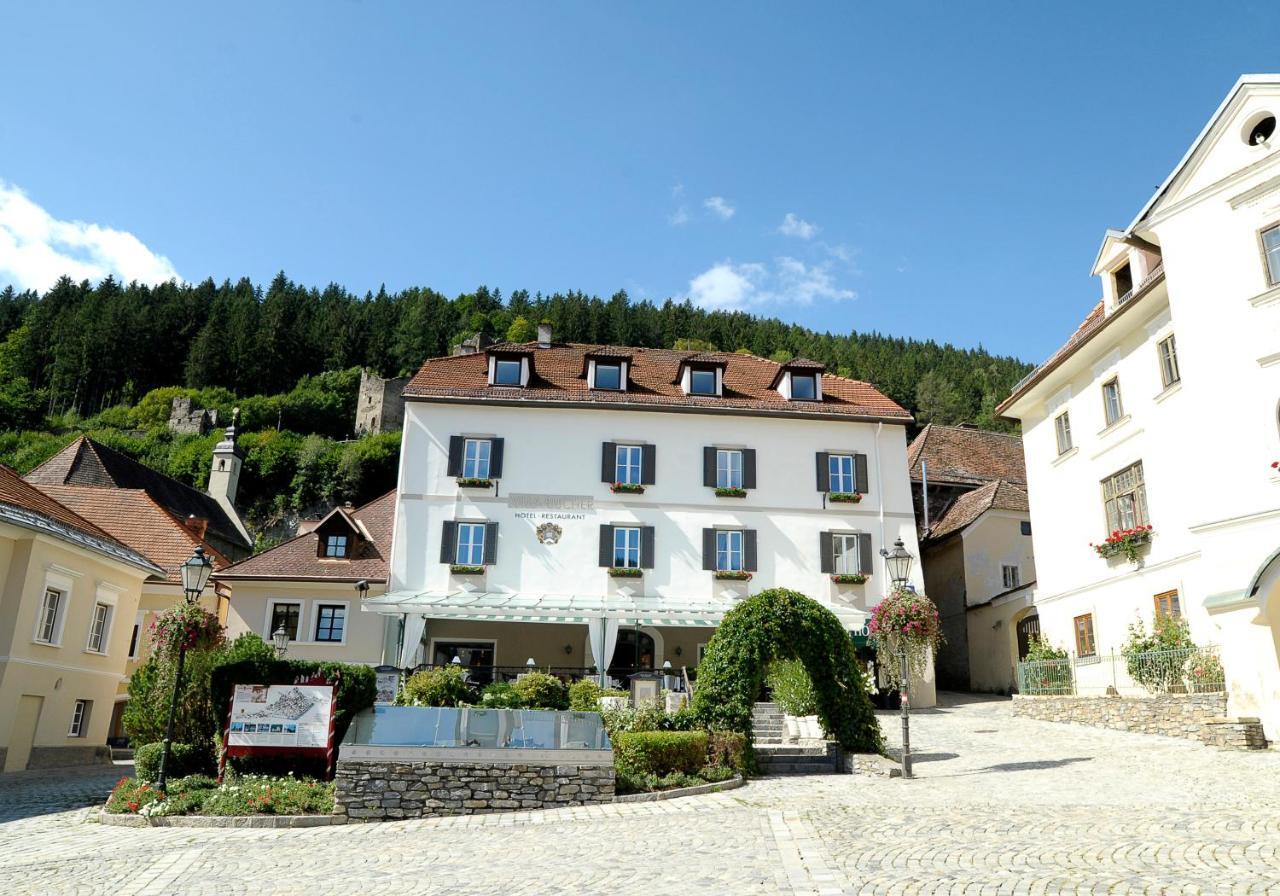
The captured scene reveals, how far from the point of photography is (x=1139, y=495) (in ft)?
71.6

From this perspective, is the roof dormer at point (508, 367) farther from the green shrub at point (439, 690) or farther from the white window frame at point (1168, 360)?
the white window frame at point (1168, 360)

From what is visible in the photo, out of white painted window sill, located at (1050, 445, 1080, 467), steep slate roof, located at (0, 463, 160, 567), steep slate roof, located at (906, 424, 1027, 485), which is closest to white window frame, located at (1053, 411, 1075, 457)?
white painted window sill, located at (1050, 445, 1080, 467)

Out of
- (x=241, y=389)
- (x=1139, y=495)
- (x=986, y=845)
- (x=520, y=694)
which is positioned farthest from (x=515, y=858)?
(x=241, y=389)

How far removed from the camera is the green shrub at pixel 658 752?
14613 mm

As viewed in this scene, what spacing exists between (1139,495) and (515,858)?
711 inches

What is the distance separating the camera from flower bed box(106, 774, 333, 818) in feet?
44.1

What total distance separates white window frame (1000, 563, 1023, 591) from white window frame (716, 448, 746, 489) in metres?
9.49

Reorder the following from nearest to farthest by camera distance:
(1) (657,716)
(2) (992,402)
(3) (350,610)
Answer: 1. (1) (657,716)
2. (3) (350,610)
3. (2) (992,402)

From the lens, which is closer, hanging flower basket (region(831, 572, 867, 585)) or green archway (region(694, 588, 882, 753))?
green archway (region(694, 588, 882, 753))

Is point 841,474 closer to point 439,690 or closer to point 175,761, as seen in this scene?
point 439,690

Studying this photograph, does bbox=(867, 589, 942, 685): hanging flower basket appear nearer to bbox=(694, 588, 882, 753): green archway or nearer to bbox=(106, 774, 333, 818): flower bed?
bbox=(694, 588, 882, 753): green archway

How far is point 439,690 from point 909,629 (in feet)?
34.0

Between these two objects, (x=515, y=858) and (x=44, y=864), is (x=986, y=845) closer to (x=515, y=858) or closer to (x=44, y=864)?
(x=515, y=858)

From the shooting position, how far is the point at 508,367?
102ft
